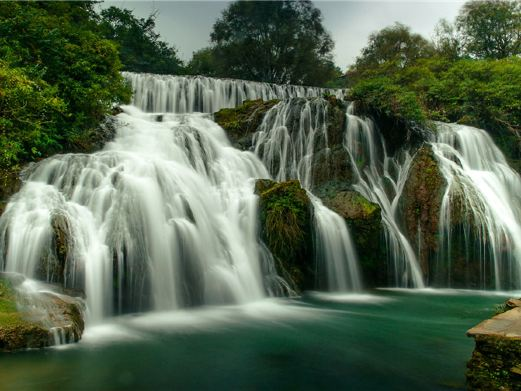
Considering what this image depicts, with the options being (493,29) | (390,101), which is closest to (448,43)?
(493,29)

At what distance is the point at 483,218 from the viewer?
1291 cm

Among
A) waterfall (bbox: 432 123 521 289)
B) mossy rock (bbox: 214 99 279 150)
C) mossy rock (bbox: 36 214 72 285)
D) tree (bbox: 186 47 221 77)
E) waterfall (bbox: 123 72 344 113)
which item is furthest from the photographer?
tree (bbox: 186 47 221 77)

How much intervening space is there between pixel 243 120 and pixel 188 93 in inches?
277

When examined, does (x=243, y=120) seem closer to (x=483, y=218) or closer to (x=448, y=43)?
(x=483, y=218)

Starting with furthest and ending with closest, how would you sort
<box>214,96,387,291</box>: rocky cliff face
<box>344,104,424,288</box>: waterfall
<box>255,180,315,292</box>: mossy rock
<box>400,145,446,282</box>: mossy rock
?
1. <box>400,145,446,282</box>: mossy rock
2. <box>344,104,424,288</box>: waterfall
3. <box>214,96,387,291</box>: rocky cliff face
4. <box>255,180,315,292</box>: mossy rock

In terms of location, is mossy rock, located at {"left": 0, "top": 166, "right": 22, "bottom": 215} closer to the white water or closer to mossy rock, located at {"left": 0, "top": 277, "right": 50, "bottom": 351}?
the white water

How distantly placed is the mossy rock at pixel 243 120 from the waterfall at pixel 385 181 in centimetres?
325

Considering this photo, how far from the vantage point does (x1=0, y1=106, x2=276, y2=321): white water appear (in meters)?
8.00

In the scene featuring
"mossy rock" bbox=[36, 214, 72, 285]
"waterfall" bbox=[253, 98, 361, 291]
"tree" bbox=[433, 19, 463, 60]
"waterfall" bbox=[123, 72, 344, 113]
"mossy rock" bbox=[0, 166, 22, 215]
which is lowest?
"mossy rock" bbox=[36, 214, 72, 285]

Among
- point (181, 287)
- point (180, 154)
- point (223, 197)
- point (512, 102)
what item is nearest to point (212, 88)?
point (180, 154)

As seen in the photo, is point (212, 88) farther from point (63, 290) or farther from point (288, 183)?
point (63, 290)

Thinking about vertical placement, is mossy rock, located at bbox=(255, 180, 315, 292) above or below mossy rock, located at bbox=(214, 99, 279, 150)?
below

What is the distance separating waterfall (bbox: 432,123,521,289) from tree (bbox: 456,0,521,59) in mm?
20375

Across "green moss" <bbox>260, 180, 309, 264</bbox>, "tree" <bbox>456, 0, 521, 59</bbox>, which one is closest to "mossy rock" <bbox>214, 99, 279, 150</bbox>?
"green moss" <bbox>260, 180, 309, 264</bbox>
